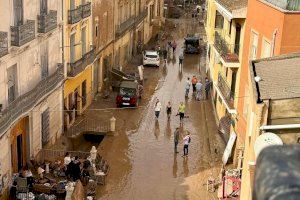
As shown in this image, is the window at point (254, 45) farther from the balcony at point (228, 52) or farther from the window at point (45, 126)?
the window at point (45, 126)

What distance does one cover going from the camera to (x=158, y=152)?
27.9 m

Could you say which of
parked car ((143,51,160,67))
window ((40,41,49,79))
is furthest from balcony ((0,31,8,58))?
parked car ((143,51,160,67))

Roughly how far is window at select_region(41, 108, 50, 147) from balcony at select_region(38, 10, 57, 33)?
4668mm

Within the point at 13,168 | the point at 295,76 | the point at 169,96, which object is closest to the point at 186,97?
the point at 169,96

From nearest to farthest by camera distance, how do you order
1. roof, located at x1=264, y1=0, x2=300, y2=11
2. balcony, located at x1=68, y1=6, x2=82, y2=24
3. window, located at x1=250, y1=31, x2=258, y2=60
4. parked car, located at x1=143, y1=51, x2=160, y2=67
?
roof, located at x1=264, y1=0, x2=300, y2=11, window, located at x1=250, y1=31, x2=258, y2=60, balcony, located at x1=68, y1=6, x2=82, y2=24, parked car, located at x1=143, y1=51, x2=160, y2=67

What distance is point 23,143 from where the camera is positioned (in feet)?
79.6

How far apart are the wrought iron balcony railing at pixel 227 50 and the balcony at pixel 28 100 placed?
985cm

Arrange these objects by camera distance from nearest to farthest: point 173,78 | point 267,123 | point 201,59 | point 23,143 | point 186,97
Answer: point 267,123 < point 23,143 < point 186,97 < point 173,78 < point 201,59

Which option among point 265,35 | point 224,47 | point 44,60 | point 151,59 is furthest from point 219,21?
point 265,35

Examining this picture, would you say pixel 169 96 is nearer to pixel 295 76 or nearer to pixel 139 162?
pixel 139 162

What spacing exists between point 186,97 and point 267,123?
1075 inches

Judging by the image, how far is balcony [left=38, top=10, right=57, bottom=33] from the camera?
2441 centimetres

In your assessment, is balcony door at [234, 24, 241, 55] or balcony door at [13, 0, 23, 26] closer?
balcony door at [13, 0, 23, 26]

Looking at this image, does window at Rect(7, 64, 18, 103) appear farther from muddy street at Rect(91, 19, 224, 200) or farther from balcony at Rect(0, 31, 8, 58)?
muddy street at Rect(91, 19, 224, 200)
